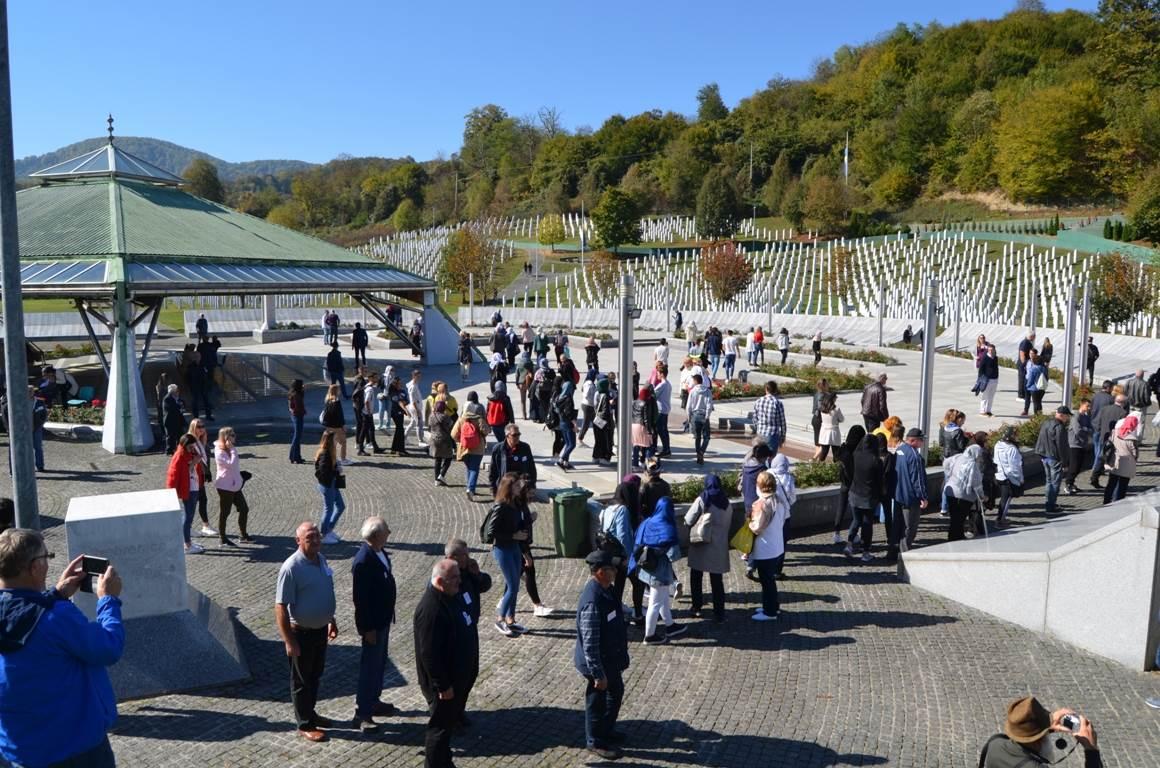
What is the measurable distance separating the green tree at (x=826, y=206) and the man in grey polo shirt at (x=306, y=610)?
273 feet

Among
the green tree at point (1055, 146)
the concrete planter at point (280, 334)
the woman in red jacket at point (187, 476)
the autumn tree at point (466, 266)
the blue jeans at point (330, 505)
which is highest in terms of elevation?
the green tree at point (1055, 146)

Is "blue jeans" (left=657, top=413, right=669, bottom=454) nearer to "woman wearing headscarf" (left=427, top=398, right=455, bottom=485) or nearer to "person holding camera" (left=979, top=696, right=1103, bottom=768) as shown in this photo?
"woman wearing headscarf" (left=427, top=398, right=455, bottom=485)

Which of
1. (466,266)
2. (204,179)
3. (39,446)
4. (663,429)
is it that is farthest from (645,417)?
(204,179)

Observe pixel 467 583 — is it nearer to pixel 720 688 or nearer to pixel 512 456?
pixel 720 688

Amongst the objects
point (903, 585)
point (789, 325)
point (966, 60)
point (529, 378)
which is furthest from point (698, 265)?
point (966, 60)

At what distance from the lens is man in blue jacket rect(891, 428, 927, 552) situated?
10.5 meters

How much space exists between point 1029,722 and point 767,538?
4578 millimetres

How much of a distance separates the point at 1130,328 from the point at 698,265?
30473 mm

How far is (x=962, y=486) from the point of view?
10930 millimetres

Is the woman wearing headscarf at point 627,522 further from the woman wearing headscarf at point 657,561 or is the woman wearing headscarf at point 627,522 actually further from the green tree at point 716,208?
the green tree at point 716,208

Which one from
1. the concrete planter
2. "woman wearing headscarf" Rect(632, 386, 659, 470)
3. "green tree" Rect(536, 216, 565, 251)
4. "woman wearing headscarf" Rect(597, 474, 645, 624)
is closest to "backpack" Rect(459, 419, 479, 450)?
"woman wearing headscarf" Rect(632, 386, 659, 470)

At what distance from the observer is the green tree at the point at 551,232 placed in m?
96.3

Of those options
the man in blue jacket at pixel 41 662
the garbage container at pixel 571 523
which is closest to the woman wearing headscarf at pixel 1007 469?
the garbage container at pixel 571 523

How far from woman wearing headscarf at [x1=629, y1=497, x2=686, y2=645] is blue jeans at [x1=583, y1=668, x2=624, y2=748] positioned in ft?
6.22
